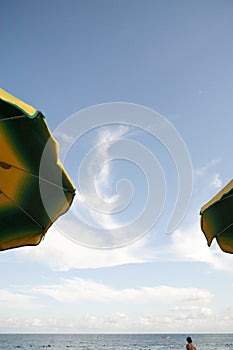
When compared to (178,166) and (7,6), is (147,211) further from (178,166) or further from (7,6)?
(7,6)

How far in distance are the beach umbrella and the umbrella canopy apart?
1.70 metres

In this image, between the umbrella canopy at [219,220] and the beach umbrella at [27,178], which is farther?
the umbrella canopy at [219,220]

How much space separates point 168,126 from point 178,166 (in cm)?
47

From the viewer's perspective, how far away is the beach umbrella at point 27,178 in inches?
108

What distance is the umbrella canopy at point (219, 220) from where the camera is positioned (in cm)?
416

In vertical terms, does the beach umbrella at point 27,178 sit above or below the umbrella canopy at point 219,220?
above

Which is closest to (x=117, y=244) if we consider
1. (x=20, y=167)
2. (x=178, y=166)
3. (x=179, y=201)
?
(x=179, y=201)

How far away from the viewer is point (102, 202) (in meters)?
4.22

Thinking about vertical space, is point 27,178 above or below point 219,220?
above

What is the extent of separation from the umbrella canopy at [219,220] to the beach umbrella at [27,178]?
1699 millimetres

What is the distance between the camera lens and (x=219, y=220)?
4.33 m

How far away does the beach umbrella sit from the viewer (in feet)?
9.00

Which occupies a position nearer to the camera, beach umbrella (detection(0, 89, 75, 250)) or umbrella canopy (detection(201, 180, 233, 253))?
beach umbrella (detection(0, 89, 75, 250))

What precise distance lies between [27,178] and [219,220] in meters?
2.40
